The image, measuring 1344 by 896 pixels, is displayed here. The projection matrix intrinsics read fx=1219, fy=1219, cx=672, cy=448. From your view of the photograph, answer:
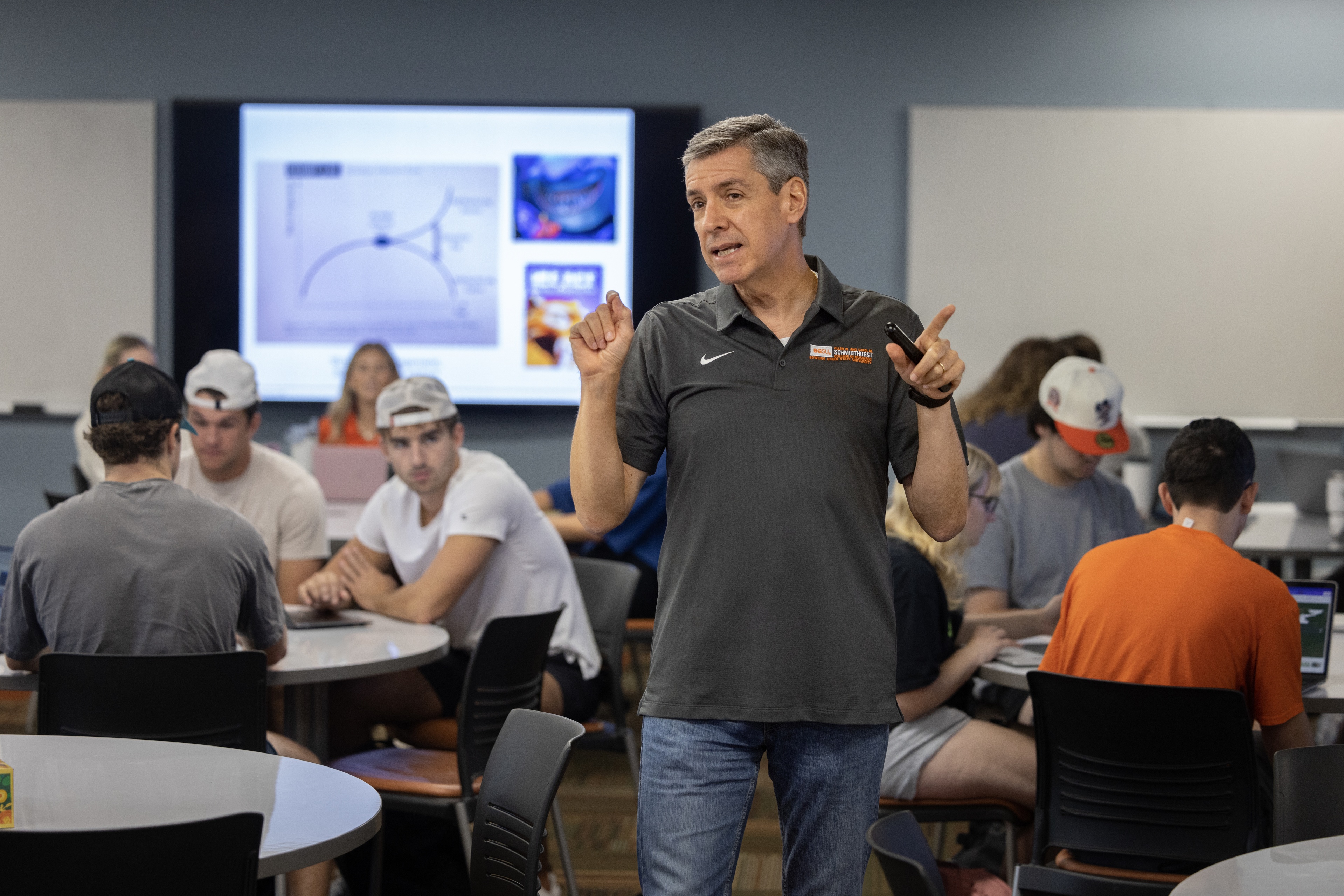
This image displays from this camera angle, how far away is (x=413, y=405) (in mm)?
3227

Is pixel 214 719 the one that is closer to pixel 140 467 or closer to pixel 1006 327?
pixel 140 467

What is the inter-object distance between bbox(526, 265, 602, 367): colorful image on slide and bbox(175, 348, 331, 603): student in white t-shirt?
268 cm

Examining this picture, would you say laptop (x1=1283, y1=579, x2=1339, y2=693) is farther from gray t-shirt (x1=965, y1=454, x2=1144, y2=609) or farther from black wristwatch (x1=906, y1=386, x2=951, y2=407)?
black wristwatch (x1=906, y1=386, x2=951, y2=407)

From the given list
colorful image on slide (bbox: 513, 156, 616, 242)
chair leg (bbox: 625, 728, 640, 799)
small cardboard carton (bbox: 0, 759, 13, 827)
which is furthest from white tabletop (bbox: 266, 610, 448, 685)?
colorful image on slide (bbox: 513, 156, 616, 242)

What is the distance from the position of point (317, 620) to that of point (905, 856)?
84.4 inches

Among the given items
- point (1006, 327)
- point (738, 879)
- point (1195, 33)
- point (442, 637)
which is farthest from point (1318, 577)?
point (442, 637)

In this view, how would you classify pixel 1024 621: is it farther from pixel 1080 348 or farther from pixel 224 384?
pixel 224 384

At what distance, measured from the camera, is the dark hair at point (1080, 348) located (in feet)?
14.2

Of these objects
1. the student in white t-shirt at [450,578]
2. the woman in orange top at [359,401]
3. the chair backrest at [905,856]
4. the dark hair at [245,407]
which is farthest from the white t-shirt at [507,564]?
the woman in orange top at [359,401]

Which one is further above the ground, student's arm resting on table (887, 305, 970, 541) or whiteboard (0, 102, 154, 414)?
whiteboard (0, 102, 154, 414)

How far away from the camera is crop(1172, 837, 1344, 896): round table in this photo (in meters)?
1.43

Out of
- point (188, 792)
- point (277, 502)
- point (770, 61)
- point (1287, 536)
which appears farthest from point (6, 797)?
point (770, 61)

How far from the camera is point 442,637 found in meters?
2.98

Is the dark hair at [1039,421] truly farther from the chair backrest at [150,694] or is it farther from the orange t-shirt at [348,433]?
the orange t-shirt at [348,433]
